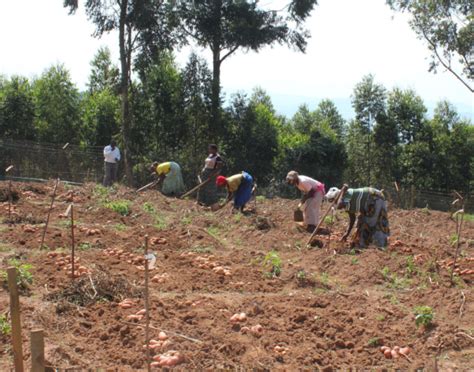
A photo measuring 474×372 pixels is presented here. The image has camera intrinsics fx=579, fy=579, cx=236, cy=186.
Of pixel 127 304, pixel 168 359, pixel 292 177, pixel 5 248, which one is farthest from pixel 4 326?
pixel 292 177

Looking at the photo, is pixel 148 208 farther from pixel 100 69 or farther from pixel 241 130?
pixel 100 69

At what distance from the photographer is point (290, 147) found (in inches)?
901

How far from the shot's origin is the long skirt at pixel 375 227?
9.10 metres

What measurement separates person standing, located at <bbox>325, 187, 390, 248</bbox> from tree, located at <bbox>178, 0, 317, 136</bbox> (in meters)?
12.3

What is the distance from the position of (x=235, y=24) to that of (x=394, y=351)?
55.8 feet

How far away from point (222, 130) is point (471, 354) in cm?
1720

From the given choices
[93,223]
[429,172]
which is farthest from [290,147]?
[93,223]

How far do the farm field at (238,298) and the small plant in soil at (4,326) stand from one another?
3.2 inches

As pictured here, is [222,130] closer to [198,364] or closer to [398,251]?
[398,251]

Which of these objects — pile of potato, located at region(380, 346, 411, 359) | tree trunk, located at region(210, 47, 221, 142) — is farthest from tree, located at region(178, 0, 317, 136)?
pile of potato, located at region(380, 346, 411, 359)

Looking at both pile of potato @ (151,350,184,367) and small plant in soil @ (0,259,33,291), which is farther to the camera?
small plant in soil @ (0,259,33,291)

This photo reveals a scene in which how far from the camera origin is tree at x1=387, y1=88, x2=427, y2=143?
23.8 m

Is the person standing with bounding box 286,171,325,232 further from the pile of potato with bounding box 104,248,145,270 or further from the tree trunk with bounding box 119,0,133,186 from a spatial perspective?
the tree trunk with bounding box 119,0,133,186

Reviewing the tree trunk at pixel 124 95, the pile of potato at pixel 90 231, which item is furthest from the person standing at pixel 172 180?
the pile of potato at pixel 90 231
